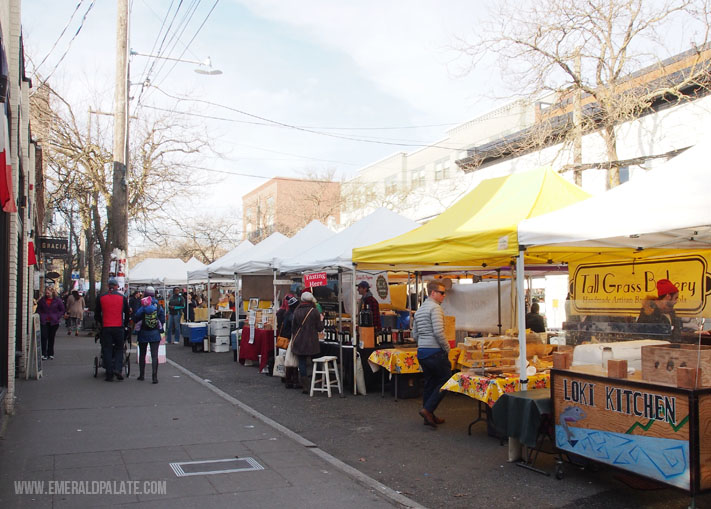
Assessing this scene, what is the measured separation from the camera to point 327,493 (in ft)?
17.1

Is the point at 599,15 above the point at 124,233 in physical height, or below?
above

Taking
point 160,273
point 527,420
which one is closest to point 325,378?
point 527,420

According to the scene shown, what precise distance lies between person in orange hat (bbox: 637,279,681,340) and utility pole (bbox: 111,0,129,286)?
13.3 metres

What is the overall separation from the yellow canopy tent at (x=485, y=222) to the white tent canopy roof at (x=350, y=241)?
141cm

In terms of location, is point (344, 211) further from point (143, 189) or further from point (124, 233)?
point (124, 233)

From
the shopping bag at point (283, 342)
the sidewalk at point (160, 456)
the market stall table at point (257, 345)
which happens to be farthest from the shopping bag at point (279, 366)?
the sidewalk at point (160, 456)

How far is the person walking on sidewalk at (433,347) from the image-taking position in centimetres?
758

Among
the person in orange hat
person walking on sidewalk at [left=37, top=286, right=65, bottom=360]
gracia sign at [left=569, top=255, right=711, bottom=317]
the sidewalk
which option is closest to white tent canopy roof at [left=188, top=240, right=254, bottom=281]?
person walking on sidewalk at [left=37, top=286, right=65, bottom=360]

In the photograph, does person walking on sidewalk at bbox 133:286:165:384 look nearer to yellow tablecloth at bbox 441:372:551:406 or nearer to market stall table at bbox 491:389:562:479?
yellow tablecloth at bbox 441:372:551:406

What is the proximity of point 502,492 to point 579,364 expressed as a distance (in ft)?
4.84

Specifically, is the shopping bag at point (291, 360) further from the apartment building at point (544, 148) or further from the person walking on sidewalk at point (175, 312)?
the person walking on sidewalk at point (175, 312)

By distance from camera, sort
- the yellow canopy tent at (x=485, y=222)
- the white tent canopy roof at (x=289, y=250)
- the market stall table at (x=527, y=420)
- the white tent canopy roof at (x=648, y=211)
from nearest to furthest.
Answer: the white tent canopy roof at (x=648, y=211)
the market stall table at (x=527, y=420)
the yellow canopy tent at (x=485, y=222)
the white tent canopy roof at (x=289, y=250)

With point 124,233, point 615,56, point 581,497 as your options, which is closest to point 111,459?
point 581,497

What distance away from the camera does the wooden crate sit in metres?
4.63
